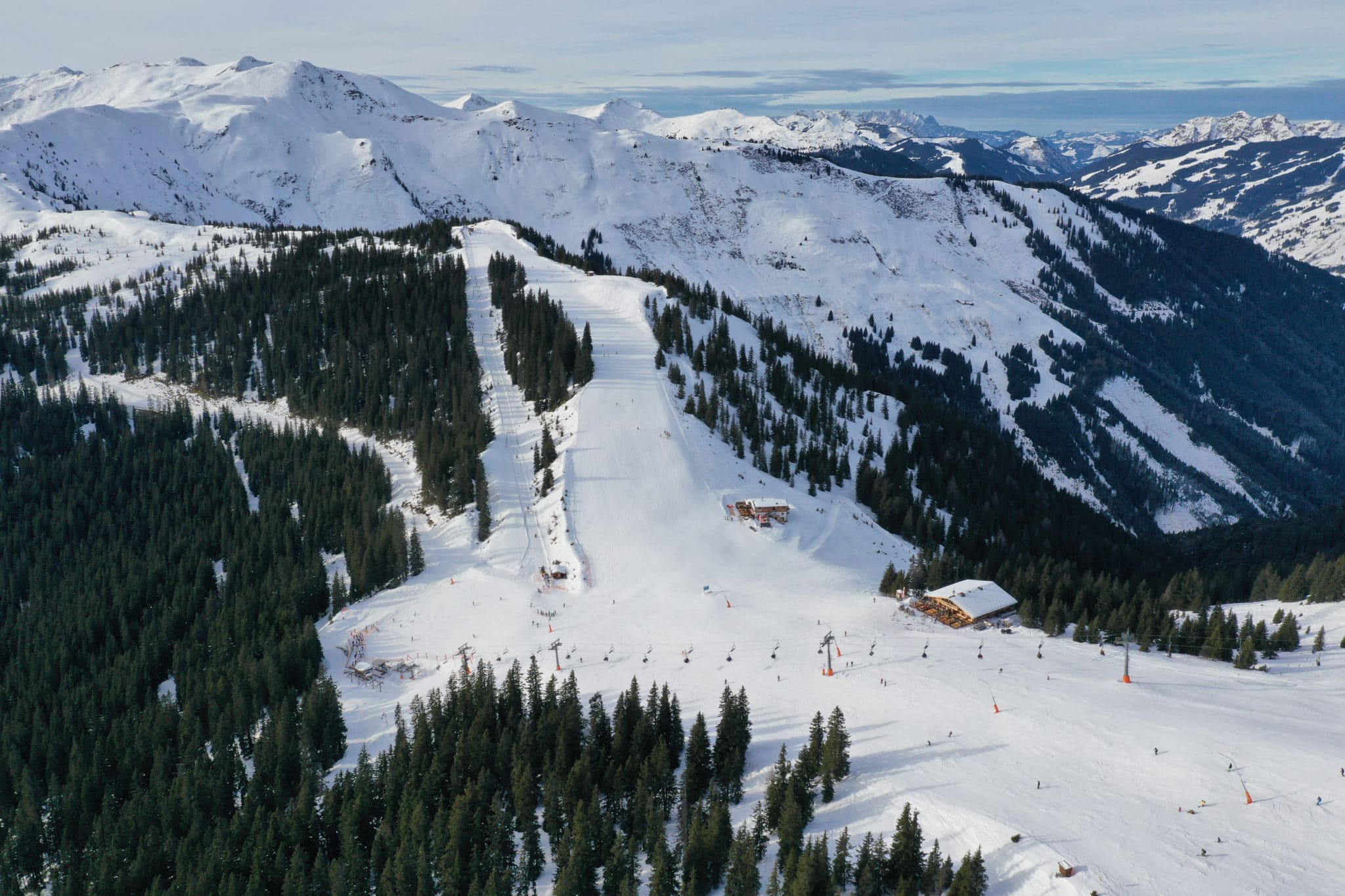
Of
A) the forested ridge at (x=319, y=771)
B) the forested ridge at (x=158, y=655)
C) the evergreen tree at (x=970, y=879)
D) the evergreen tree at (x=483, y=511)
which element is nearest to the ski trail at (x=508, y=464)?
the evergreen tree at (x=483, y=511)

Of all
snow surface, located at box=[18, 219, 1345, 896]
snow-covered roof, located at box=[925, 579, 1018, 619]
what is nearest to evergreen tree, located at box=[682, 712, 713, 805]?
snow surface, located at box=[18, 219, 1345, 896]

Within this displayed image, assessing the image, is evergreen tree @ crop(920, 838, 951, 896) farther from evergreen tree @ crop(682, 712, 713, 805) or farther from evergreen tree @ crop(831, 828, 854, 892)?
evergreen tree @ crop(682, 712, 713, 805)

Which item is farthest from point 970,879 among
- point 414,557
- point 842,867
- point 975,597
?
point 414,557

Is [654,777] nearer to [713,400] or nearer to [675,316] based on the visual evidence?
[713,400]

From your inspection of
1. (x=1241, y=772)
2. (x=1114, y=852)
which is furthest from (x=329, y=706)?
(x=1241, y=772)

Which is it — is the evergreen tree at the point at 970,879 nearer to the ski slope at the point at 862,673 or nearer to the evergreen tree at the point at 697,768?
the ski slope at the point at 862,673
